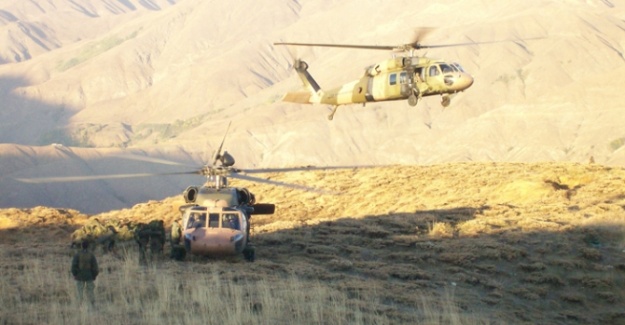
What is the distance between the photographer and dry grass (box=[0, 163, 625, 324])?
1384 centimetres

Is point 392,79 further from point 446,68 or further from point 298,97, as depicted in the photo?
point 298,97

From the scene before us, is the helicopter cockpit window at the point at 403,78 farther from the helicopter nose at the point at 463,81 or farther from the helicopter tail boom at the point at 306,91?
the helicopter tail boom at the point at 306,91

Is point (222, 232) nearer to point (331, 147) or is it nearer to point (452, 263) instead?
point (452, 263)

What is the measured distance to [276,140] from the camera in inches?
6220

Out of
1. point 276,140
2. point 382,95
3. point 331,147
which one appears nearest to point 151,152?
point 276,140

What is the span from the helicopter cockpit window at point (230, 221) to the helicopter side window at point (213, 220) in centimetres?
14

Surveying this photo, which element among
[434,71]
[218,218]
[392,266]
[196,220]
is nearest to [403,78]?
[434,71]

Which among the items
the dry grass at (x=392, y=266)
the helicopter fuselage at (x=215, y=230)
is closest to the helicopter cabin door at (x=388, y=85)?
the dry grass at (x=392, y=266)

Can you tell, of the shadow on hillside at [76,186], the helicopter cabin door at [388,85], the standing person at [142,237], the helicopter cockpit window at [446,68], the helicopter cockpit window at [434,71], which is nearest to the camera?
the standing person at [142,237]

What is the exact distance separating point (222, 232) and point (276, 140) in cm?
13917

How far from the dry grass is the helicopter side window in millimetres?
1062

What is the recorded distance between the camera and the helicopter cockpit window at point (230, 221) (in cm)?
1928

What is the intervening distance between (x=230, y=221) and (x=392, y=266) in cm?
409

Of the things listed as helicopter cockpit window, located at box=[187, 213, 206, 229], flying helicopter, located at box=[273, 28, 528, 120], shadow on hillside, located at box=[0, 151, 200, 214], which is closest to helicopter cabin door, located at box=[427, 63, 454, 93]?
flying helicopter, located at box=[273, 28, 528, 120]
